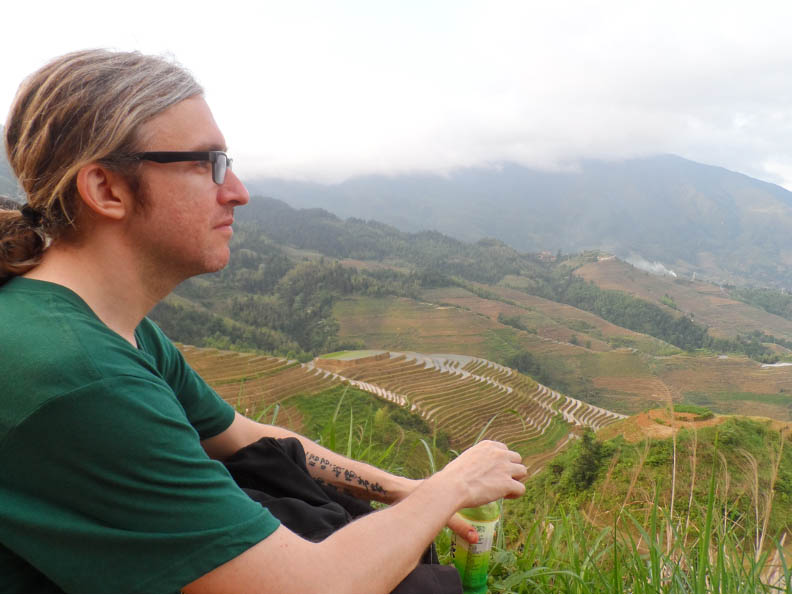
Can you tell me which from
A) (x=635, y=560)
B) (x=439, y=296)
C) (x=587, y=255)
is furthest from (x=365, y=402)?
(x=587, y=255)

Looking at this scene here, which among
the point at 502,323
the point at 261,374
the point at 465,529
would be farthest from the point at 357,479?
the point at 502,323

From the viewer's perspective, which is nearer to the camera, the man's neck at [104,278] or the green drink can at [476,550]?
the man's neck at [104,278]

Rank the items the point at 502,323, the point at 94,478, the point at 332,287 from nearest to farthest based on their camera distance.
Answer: the point at 94,478
the point at 502,323
the point at 332,287

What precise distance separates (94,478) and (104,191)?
20.1 inches

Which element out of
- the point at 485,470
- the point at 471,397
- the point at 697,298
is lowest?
the point at 471,397

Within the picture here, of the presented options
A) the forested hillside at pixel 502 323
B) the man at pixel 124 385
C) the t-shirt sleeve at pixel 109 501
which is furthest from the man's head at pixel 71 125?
the forested hillside at pixel 502 323

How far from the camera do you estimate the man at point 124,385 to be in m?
0.70

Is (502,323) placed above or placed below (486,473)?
below

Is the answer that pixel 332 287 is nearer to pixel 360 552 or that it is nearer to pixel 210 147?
pixel 210 147

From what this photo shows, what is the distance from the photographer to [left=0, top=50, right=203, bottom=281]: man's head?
91cm

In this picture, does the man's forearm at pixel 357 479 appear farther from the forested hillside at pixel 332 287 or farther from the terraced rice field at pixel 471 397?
the forested hillside at pixel 332 287

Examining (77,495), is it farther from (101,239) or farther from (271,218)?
(271,218)

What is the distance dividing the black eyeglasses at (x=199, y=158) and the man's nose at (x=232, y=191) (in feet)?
0.05

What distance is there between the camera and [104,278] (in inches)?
36.9
